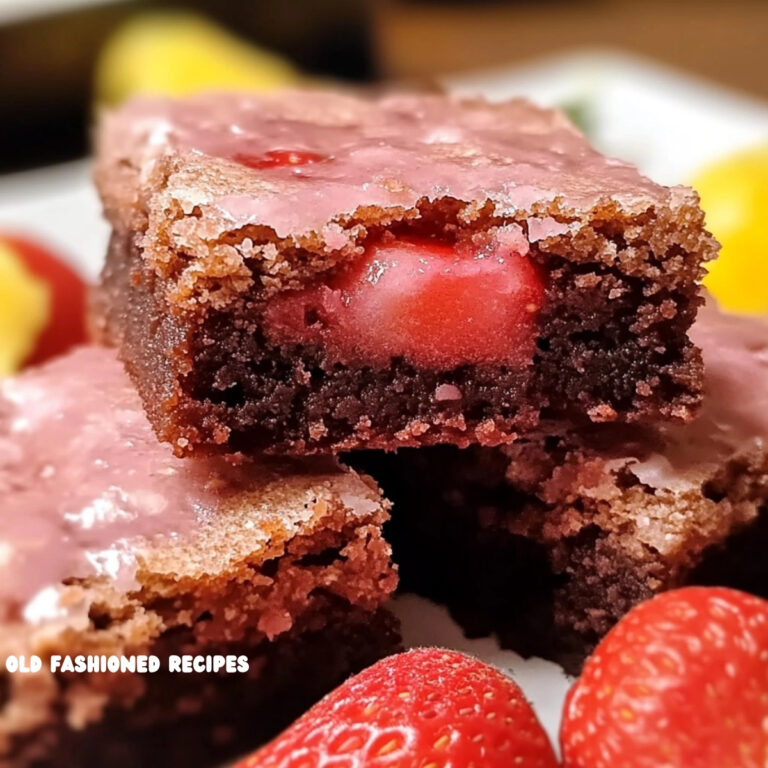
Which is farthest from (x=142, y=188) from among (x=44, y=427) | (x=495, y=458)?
(x=495, y=458)

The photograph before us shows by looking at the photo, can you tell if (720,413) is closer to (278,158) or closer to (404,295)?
(404,295)

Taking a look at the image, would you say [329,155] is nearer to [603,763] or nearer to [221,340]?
[221,340]

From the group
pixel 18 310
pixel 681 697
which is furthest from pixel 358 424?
pixel 18 310

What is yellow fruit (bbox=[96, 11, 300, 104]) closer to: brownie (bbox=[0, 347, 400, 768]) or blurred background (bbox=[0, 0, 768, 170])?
blurred background (bbox=[0, 0, 768, 170])

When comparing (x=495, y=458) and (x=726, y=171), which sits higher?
(x=726, y=171)

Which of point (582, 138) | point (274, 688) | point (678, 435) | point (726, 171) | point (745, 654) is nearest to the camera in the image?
point (745, 654)

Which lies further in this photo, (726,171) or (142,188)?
(726,171)
